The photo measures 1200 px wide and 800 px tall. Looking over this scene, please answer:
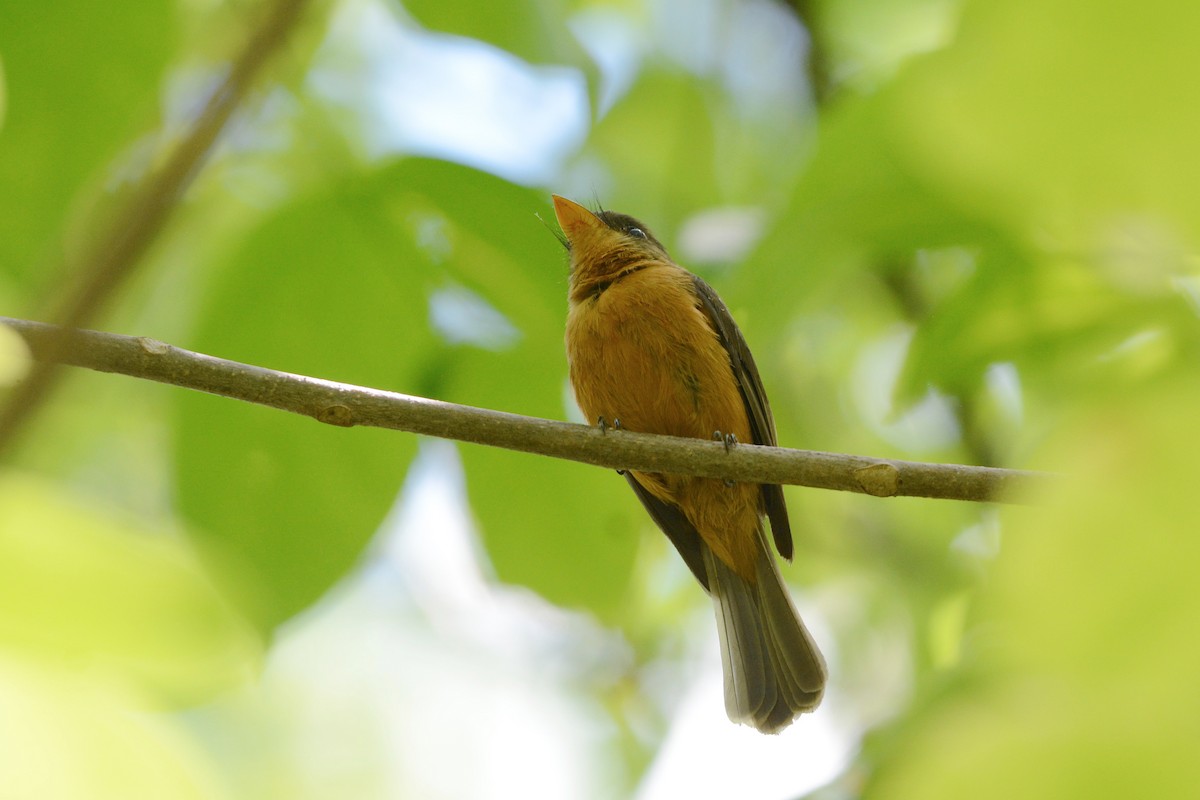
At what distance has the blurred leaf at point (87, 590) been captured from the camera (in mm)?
845

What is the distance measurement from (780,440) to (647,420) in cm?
116

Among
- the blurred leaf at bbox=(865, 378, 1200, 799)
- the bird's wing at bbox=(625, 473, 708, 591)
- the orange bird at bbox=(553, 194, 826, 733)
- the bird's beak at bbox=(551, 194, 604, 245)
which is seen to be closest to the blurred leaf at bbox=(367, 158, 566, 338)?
the orange bird at bbox=(553, 194, 826, 733)

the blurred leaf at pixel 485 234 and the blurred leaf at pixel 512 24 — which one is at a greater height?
the blurred leaf at pixel 512 24

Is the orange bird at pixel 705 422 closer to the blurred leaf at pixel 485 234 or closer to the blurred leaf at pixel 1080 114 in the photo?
the blurred leaf at pixel 485 234

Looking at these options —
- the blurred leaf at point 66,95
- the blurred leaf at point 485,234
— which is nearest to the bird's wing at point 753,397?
the blurred leaf at point 485,234

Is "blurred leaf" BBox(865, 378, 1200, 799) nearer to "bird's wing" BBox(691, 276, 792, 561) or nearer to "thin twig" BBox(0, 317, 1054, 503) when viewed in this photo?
"thin twig" BBox(0, 317, 1054, 503)

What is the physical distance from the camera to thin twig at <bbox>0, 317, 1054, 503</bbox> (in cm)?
263

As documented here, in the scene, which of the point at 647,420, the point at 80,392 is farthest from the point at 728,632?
the point at 80,392

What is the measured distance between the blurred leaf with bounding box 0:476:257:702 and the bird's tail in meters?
4.23

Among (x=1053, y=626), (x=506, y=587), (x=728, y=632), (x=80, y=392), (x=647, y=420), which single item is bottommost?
(x=728, y=632)

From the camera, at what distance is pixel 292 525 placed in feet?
7.53

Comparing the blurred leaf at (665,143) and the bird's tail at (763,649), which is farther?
the bird's tail at (763,649)

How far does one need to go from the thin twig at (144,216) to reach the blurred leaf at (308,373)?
1.33m

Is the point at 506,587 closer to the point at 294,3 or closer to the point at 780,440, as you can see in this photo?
the point at 780,440
